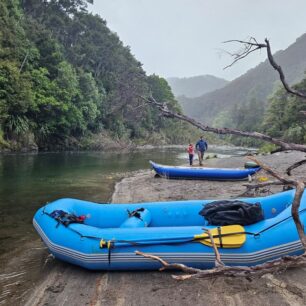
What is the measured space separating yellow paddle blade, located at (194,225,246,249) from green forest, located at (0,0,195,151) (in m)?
5.37

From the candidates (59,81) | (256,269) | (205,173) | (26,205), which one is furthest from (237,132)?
(59,81)

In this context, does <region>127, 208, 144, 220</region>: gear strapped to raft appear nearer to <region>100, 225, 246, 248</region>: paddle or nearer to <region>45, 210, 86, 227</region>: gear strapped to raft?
<region>45, 210, 86, 227</region>: gear strapped to raft

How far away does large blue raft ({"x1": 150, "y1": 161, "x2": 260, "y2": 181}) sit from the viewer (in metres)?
13.4

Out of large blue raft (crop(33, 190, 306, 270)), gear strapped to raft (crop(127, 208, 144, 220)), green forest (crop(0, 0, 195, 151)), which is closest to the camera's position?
large blue raft (crop(33, 190, 306, 270))

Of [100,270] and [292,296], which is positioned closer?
[292,296]

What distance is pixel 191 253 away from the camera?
459cm

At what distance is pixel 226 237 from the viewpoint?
15.1 ft

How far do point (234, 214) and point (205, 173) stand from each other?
8.69m

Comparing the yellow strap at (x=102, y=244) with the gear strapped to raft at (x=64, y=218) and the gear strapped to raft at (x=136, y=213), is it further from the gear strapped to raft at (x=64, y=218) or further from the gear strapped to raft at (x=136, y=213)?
the gear strapped to raft at (x=136, y=213)

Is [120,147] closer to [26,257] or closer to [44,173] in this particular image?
[44,173]

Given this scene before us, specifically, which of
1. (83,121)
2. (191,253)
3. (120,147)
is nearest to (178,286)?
(191,253)

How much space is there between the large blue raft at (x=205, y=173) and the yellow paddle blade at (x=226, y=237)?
8883 mm

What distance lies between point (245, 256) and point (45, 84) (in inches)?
1102

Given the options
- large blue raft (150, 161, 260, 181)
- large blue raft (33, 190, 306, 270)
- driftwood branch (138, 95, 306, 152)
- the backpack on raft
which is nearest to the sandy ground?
large blue raft (33, 190, 306, 270)
